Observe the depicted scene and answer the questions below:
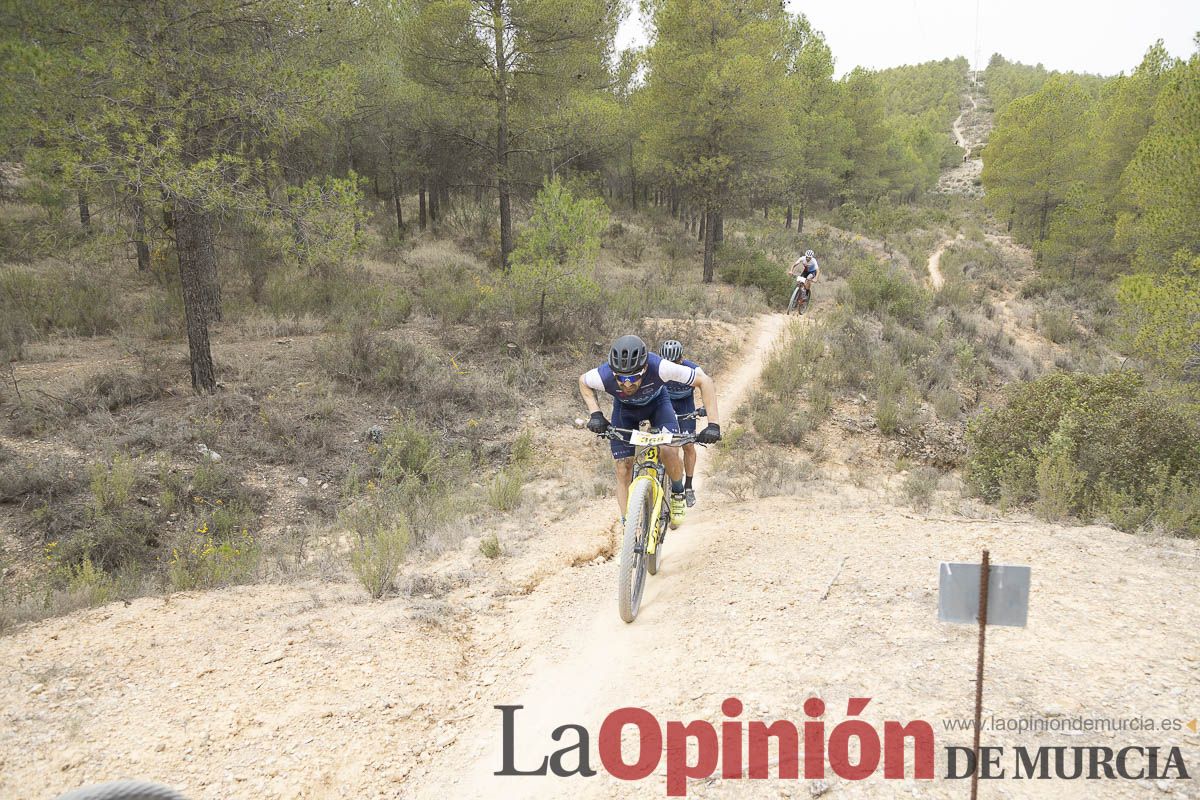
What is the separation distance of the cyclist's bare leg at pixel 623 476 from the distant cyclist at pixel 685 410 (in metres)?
0.59

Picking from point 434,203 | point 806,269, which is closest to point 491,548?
point 806,269

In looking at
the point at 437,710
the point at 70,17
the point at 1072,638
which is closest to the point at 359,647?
the point at 437,710

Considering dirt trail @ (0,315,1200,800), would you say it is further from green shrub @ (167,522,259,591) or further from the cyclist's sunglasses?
the cyclist's sunglasses

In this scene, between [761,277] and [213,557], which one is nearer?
[213,557]

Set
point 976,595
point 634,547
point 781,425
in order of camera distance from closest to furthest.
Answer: point 976,595 < point 634,547 < point 781,425

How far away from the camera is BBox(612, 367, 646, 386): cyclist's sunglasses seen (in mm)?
4711

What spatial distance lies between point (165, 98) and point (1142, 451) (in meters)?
12.7

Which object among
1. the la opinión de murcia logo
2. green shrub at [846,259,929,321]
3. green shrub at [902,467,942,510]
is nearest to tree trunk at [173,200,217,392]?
the la opinión de murcia logo

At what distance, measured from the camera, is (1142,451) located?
6.81 meters

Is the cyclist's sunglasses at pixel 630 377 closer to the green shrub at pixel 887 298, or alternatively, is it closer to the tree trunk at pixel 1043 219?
the green shrub at pixel 887 298

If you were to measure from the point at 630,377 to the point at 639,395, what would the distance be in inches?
19.6

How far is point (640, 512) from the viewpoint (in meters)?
4.75

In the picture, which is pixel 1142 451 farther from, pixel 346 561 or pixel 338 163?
pixel 338 163

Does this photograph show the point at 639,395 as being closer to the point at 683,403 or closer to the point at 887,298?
the point at 683,403
